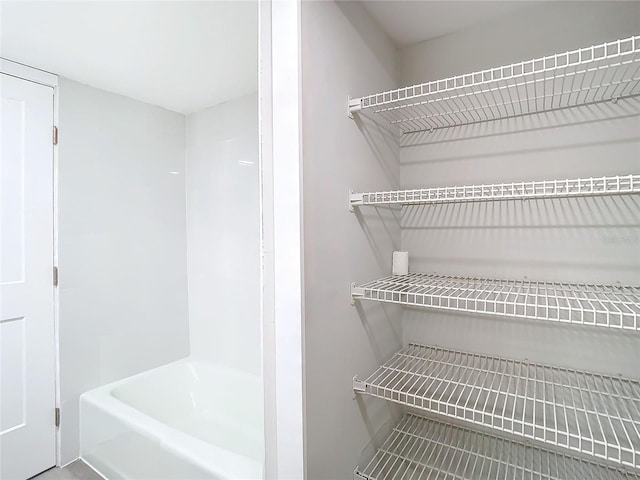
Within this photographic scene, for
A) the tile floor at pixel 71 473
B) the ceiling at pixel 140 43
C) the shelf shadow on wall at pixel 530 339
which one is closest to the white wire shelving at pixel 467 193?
the shelf shadow on wall at pixel 530 339

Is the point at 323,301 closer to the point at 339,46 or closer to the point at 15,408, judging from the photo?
the point at 339,46

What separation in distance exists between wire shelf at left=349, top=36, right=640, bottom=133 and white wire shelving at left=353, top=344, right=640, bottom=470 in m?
1.04

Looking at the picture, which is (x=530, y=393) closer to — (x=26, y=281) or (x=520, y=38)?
(x=520, y=38)

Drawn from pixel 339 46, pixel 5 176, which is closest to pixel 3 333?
pixel 5 176

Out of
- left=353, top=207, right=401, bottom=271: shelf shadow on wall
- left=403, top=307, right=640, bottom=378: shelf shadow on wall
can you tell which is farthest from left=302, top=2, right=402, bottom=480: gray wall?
left=403, top=307, right=640, bottom=378: shelf shadow on wall

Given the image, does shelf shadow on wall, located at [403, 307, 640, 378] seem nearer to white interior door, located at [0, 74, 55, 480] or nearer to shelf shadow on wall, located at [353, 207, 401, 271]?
shelf shadow on wall, located at [353, 207, 401, 271]

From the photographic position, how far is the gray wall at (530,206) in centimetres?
128

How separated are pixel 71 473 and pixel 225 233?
1.62m

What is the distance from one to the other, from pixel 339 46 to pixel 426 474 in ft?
5.53

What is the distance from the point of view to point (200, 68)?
1.88 m

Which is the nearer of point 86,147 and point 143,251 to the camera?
point 86,147

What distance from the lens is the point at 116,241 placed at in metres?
2.24

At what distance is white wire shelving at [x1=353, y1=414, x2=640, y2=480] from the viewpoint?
1249 millimetres

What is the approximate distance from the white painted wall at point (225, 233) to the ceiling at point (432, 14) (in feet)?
3.41
